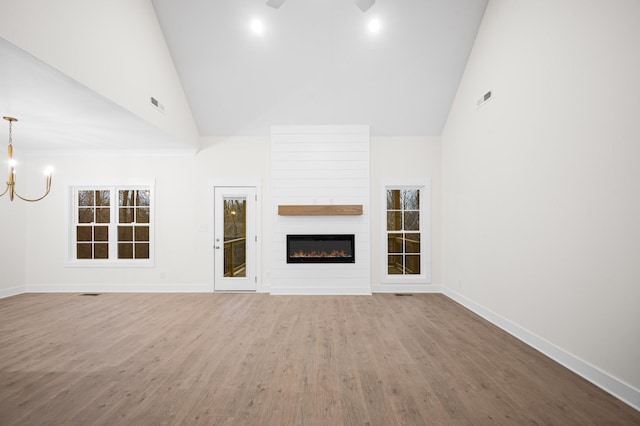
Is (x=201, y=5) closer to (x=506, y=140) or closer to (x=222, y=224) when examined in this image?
(x=222, y=224)

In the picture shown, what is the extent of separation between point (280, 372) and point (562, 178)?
3.18 metres

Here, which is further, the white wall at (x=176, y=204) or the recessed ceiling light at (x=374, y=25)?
the white wall at (x=176, y=204)

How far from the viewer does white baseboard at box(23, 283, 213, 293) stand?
223 inches

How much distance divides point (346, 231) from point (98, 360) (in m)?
3.87

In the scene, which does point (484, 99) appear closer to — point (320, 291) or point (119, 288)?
point (320, 291)

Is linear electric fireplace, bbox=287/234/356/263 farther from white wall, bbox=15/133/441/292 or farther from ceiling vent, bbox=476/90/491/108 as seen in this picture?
ceiling vent, bbox=476/90/491/108

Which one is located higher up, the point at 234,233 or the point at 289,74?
the point at 289,74


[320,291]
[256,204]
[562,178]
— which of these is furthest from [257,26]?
[320,291]

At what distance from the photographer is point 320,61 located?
15.5 ft

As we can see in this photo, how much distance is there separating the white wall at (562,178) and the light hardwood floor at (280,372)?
1.36 feet

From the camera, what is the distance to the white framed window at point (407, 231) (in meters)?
5.71

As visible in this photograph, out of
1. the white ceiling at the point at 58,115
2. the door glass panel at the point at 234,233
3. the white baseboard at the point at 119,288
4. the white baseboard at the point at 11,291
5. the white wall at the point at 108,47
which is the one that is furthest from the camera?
the door glass panel at the point at 234,233

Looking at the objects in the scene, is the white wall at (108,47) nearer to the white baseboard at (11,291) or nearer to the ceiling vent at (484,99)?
the white baseboard at (11,291)

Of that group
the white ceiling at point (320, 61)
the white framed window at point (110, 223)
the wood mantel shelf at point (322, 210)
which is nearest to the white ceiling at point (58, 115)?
the white framed window at point (110, 223)
